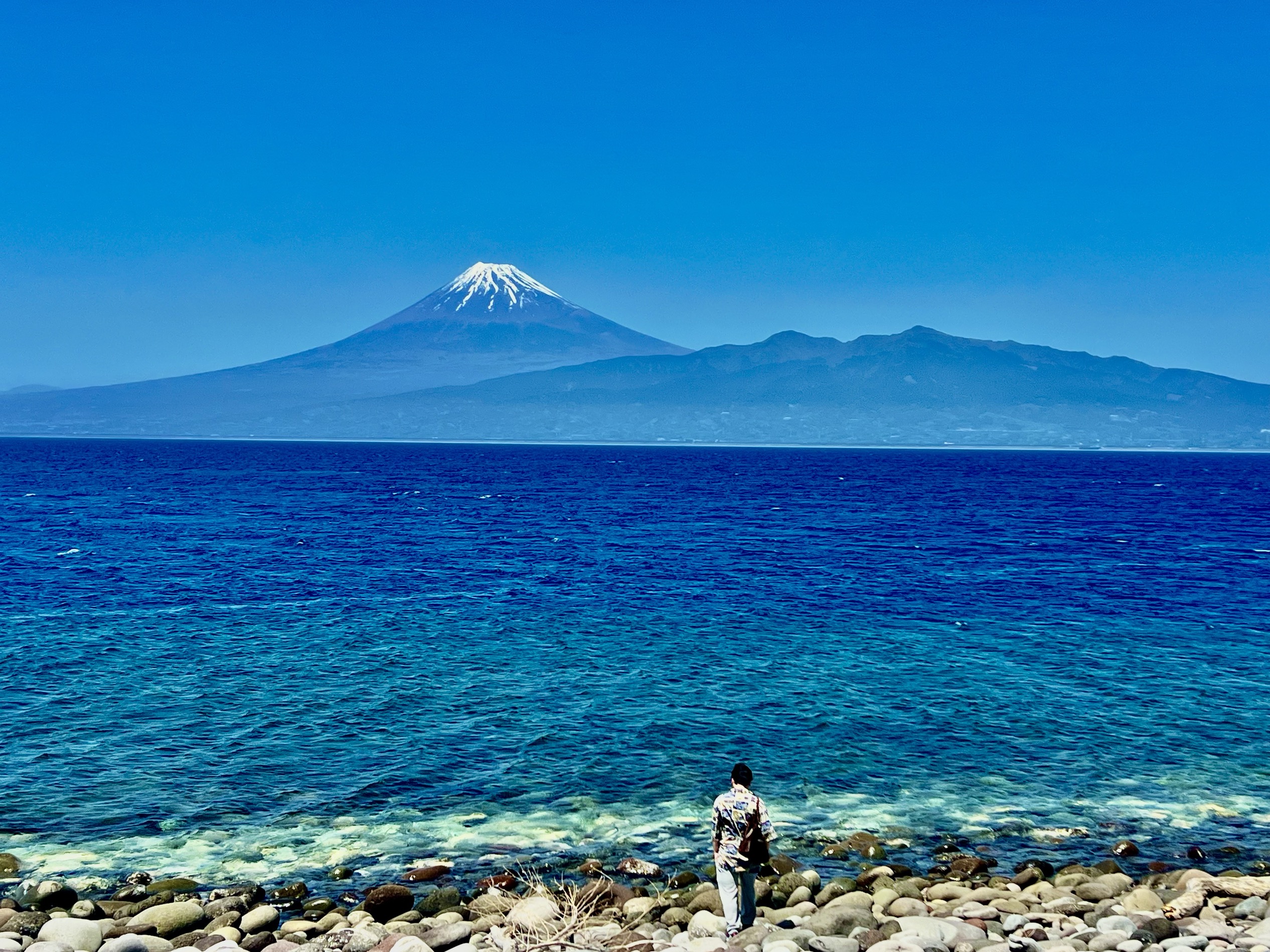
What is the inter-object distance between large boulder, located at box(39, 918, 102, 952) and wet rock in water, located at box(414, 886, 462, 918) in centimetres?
403

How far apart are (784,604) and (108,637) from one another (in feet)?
89.8

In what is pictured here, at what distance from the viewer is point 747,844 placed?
16.1 metres

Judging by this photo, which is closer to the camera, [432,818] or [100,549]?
[432,818]

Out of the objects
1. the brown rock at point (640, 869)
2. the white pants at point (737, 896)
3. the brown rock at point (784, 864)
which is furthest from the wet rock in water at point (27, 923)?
the brown rock at point (784, 864)

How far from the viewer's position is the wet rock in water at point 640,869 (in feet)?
64.7

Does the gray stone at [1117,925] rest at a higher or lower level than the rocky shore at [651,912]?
higher

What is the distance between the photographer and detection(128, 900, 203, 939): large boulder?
1709cm

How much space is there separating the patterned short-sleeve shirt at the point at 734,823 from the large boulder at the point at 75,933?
9.39 metres

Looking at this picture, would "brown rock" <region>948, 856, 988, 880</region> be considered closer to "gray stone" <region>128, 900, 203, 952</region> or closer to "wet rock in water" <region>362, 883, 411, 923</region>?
"wet rock in water" <region>362, 883, 411, 923</region>

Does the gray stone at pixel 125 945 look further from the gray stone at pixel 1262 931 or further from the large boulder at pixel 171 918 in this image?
the gray stone at pixel 1262 931

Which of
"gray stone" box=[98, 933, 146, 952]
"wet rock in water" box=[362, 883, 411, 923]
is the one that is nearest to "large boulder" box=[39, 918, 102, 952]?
"gray stone" box=[98, 933, 146, 952]

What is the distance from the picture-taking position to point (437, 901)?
714 inches

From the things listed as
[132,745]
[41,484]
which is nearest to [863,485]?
[41,484]

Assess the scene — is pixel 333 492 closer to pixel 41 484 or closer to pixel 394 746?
pixel 41 484
